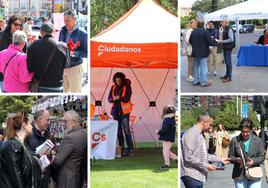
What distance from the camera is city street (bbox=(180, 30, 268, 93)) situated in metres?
5.19

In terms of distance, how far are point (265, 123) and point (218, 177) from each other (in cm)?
65

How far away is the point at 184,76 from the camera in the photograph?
5.20 m

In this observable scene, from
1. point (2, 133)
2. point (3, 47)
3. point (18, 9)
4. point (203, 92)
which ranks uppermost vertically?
point (18, 9)

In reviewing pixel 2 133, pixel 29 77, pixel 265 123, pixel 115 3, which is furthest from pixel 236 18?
pixel 2 133

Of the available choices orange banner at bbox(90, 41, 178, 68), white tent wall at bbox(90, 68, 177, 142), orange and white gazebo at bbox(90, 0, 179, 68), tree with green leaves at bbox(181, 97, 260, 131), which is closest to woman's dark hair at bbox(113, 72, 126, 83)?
white tent wall at bbox(90, 68, 177, 142)

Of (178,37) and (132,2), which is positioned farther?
(132,2)

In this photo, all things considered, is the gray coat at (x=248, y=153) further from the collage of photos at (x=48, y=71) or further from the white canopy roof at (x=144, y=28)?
the collage of photos at (x=48, y=71)

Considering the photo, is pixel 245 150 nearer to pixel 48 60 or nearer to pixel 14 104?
pixel 48 60

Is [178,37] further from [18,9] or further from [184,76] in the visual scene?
[18,9]

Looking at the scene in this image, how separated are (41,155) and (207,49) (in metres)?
1.78

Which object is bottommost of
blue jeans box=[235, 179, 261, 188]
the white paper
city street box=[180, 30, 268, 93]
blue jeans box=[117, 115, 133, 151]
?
blue jeans box=[235, 179, 261, 188]

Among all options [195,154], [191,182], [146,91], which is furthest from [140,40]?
[146,91]

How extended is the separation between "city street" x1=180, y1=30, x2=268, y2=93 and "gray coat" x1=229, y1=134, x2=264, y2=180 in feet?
1.45

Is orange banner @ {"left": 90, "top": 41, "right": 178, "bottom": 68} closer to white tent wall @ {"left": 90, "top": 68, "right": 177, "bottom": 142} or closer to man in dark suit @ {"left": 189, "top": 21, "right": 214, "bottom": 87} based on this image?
man in dark suit @ {"left": 189, "top": 21, "right": 214, "bottom": 87}
